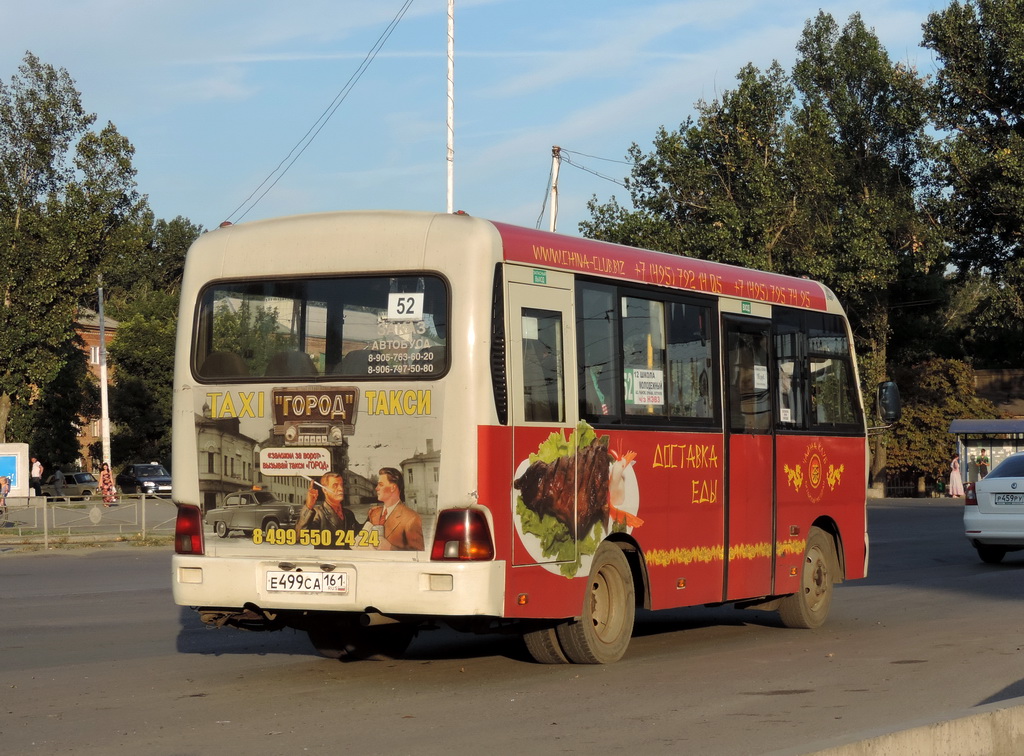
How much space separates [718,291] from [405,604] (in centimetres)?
439

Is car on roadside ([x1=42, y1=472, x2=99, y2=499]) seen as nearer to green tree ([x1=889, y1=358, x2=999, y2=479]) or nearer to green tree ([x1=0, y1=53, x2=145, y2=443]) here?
green tree ([x1=0, y1=53, x2=145, y2=443])

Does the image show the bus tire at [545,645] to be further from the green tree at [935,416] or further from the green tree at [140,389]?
the green tree at [140,389]

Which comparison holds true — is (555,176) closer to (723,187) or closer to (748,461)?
(723,187)

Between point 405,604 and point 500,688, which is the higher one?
point 405,604

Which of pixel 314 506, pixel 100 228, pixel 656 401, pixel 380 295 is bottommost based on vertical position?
pixel 314 506

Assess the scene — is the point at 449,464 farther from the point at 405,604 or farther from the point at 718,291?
the point at 718,291

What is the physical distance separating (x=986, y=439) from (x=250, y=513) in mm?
46292

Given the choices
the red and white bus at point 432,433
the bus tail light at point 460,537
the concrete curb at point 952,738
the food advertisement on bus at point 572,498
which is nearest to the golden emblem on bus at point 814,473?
the red and white bus at point 432,433

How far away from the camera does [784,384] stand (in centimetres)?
1298

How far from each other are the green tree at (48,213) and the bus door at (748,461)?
39.0m

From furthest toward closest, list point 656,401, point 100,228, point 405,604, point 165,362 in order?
point 165,362 < point 100,228 < point 656,401 < point 405,604

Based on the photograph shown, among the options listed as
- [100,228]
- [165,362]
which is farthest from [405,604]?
[165,362]

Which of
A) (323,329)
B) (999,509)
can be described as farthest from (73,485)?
(323,329)

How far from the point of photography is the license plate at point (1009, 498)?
21.3m
